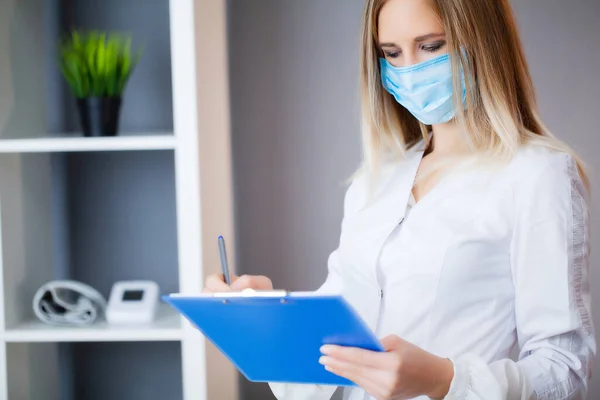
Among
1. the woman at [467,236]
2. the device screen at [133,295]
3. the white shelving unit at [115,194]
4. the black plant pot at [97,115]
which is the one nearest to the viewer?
the woman at [467,236]

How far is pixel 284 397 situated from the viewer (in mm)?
1474

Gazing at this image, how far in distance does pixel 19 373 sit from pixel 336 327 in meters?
1.14

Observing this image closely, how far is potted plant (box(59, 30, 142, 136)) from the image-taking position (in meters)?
1.78

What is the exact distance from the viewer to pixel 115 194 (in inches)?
85.1

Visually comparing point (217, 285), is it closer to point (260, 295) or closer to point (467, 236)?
point (260, 295)

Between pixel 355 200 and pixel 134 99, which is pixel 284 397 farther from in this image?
pixel 134 99

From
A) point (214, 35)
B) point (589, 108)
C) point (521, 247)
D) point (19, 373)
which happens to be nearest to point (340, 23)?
point (214, 35)

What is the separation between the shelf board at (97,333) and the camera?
1725 mm

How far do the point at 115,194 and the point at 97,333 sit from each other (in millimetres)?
549

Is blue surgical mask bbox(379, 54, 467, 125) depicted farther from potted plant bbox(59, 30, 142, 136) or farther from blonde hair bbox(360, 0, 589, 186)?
potted plant bbox(59, 30, 142, 136)

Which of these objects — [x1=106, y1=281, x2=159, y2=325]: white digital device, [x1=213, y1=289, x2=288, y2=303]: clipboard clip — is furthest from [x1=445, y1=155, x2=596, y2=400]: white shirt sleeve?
[x1=106, y1=281, x2=159, y2=325]: white digital device

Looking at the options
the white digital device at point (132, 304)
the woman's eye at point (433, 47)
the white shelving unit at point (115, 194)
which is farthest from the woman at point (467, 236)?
the white digital device at point (132, 304)

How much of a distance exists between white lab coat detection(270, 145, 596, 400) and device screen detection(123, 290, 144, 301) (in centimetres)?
68

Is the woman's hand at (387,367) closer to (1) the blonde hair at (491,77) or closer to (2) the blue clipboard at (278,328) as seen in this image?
(2) the blue clipboard at (278,328)
